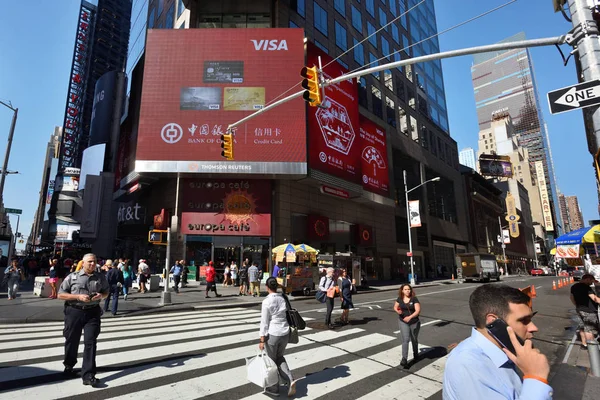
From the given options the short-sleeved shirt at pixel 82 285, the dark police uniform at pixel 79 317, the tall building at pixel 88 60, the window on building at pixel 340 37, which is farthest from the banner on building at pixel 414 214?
the tall building at pixel 88 60

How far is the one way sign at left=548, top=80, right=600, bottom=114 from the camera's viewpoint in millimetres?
5430

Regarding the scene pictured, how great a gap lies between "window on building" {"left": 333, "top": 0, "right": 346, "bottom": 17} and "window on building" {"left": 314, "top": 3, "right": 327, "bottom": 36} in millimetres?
3309

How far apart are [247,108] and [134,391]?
83.2 ft

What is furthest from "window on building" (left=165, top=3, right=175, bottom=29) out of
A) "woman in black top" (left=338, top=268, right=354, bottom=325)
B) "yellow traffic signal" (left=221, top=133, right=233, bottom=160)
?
"woman in black top" (left=338, top=268, right=354, bottom=325)

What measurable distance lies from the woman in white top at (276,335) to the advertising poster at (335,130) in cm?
2376

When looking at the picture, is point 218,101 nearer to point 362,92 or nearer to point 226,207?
point 226,207

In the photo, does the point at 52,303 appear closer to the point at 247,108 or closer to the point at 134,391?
the point at 134,391

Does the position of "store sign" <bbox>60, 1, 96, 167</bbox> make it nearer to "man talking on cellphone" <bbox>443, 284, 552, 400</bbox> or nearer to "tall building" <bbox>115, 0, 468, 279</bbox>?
"tall building" <bbox>115, 0, 468, 279</bbox>

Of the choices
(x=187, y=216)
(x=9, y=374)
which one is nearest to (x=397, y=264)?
(x=187, y=216)

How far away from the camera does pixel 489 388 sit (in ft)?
5.91

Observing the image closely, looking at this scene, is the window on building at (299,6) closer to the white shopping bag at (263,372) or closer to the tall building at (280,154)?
the tall building at (280,154)

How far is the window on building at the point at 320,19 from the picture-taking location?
36.5 metres

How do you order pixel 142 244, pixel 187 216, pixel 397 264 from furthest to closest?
1. pixel 397 264
2. pixel 142 244
3. pixel 187 216

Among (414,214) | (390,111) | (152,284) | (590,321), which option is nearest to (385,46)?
(390,111)
